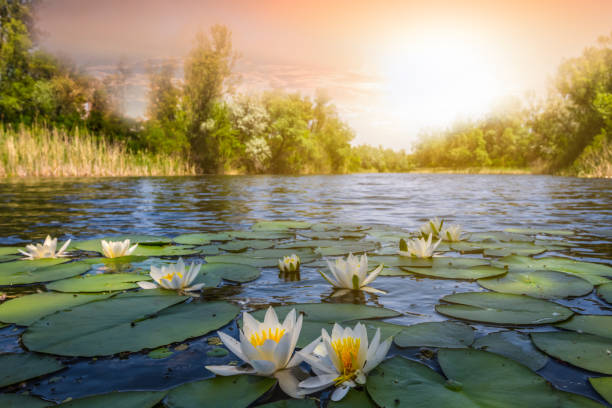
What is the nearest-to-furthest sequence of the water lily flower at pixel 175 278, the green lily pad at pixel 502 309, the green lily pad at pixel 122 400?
the green lily pad at pixel 122 400 → the green lily pad at pixel 502 309 → the water lily flower at pixel 175 278

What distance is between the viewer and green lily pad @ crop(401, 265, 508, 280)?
2.54 meters

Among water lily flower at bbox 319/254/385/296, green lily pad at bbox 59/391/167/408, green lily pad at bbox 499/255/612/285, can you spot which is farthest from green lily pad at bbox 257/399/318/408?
green lily pad at bbox 499/255/612/285

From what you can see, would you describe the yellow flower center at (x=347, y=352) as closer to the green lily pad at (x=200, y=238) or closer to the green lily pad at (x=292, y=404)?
the green lily pad at (x=292, y=404)

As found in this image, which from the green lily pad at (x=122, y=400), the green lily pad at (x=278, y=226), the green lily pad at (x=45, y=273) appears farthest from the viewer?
the green lily pad at (x=278, y=226)

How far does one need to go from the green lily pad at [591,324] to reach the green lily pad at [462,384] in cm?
57

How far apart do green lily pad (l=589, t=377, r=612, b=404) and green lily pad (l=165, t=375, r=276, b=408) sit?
0.96m

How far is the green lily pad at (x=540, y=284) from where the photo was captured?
2.16m

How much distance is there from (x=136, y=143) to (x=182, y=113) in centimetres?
415

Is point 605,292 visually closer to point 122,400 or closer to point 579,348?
point 579,348

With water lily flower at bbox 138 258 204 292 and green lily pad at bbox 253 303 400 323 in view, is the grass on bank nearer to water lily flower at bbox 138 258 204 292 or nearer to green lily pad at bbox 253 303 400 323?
water lily flower at bbox 138 258 204 292

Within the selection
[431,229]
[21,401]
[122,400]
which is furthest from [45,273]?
[431,229]

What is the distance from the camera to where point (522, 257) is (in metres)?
3.02

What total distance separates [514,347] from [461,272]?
3.74ft

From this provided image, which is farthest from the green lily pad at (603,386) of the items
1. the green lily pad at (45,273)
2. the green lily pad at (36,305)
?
the green lily pad at (45,273)
